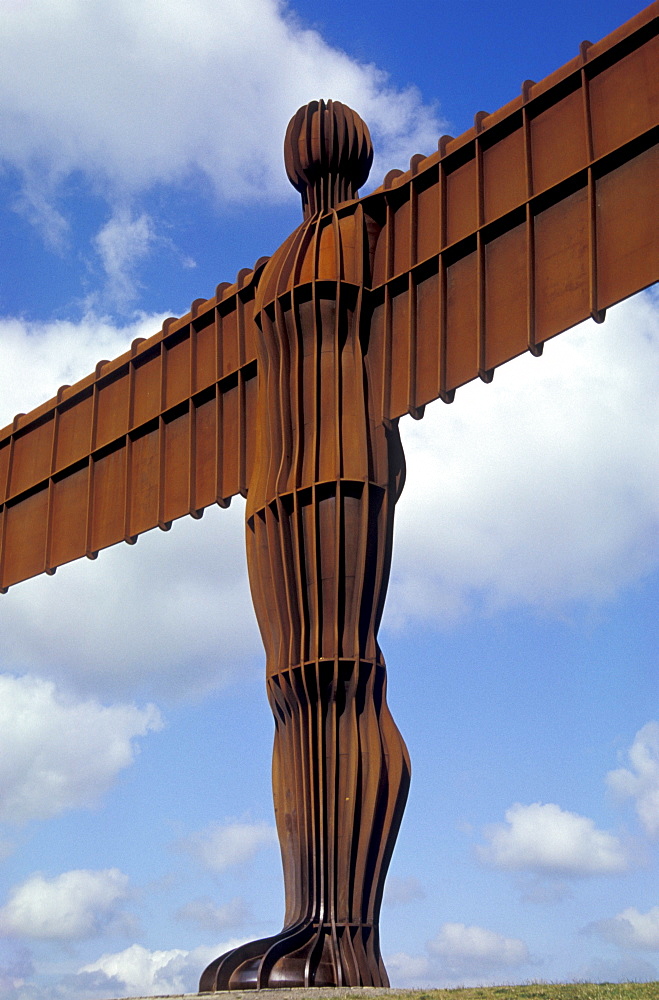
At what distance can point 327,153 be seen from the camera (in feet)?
61.9

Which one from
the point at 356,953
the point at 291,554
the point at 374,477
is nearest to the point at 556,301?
the point at 374,477

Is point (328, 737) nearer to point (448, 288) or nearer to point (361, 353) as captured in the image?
point (361, 353)

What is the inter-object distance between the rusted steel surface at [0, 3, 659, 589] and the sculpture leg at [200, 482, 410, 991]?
191cm

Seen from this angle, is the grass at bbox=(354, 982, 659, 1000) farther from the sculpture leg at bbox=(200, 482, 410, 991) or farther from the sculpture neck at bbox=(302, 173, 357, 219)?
the sculpture neck at bbox=(302, 173, 357, 219)

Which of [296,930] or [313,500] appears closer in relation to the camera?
[296,930]

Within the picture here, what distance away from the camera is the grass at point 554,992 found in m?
12.6

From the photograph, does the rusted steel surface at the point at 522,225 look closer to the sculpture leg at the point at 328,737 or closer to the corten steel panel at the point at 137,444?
the sculpture leg at the point at 328,737

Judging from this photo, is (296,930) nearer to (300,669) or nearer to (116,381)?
(300,669)

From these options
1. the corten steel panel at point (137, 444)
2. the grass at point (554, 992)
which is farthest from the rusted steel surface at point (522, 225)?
the grass at point (554, 992)

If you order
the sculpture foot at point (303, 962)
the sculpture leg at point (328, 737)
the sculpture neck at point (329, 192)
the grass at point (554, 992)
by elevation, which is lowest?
the grass at point (554, 992)

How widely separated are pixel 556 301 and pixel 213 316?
21.9ft

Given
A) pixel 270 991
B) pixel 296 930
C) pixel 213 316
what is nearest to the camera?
pixel 270 991

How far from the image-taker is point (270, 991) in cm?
1455

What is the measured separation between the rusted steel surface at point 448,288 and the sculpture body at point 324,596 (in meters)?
0.60
